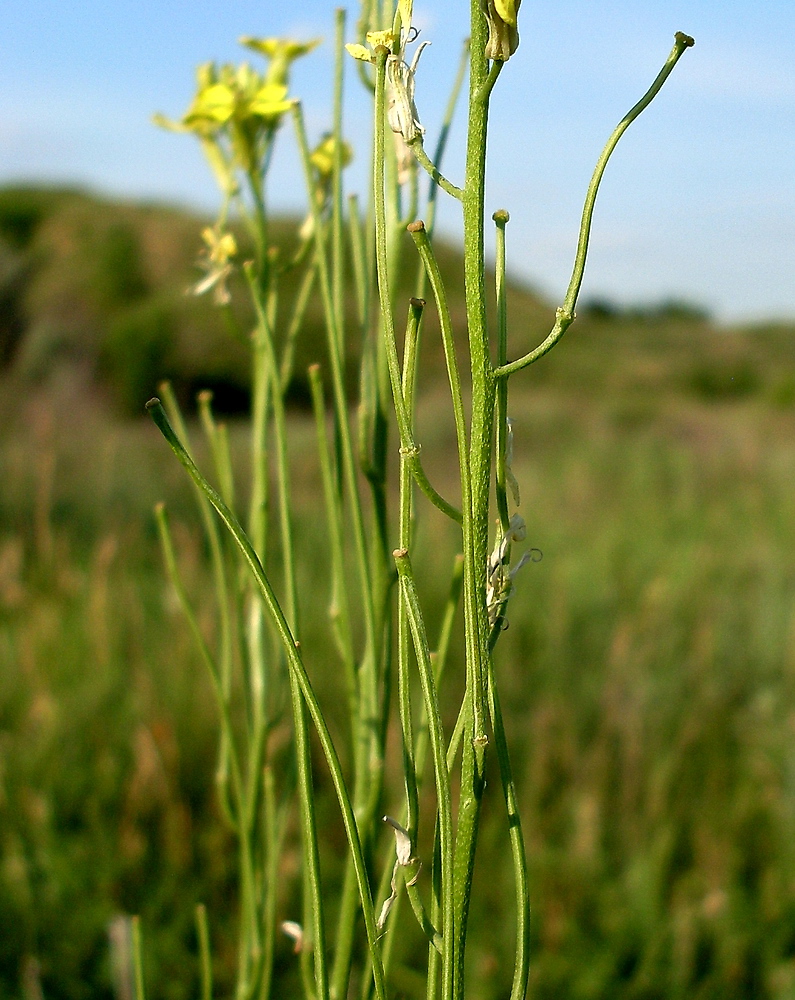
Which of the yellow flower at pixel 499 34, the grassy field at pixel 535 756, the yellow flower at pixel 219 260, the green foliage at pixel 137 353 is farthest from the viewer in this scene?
the green foliage at pixel 137 353

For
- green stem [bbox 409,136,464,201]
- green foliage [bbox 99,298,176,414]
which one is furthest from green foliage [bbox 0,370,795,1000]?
green foliage [bbox 99,298,176,414]

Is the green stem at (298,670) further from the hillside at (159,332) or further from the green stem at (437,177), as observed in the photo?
the hillside at (159,332)

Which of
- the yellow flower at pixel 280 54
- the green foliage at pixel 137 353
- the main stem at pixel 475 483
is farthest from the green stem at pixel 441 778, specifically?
the green foliage at pixel 137 353

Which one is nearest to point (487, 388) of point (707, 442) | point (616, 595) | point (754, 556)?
point (616, 595)

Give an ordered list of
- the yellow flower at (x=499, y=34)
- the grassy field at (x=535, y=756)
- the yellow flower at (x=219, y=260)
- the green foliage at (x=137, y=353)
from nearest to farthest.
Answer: the yellow flower at (x=499, y=34) < the yellow flower at (x=219, y=260) < the grassy field at (x=535, y=756) < the green foliage at (x=137, y=353)

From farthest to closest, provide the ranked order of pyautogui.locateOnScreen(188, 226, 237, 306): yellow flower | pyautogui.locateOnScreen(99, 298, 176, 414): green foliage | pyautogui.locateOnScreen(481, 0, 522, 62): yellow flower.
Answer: pyautogui.locateOnScreen(99, 298, 176, 414): green foliage, pyautogui.locateOnScreen(188, 226, 237, 306): yellow flower, pyautogui.locateOnScreen(481, 0, 522, 62): yellow flower

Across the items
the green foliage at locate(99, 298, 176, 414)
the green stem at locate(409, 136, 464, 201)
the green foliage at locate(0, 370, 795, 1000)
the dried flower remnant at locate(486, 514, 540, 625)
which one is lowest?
the green foliage at locate(0, 370, 795, 1000)

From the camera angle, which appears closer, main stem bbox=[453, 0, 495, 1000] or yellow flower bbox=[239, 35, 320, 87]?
main stem bbox=[453, 0, 495, 1000]

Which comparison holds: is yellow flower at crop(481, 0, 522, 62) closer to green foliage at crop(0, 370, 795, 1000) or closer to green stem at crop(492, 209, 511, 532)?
green stem at crop(492, 209, 511, 532)
